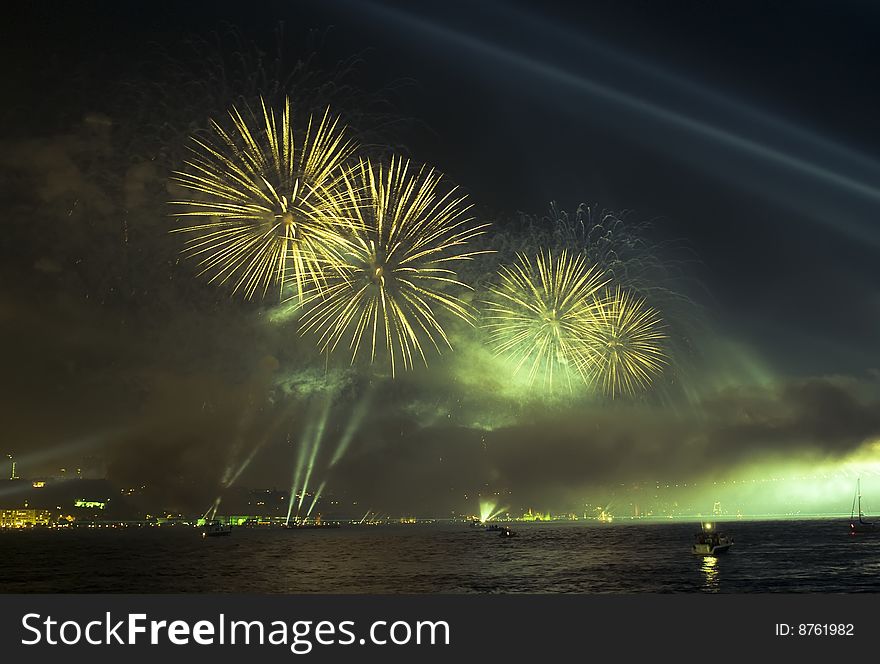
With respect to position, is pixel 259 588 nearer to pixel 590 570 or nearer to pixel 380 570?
pixel 380 570

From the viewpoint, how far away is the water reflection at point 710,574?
286 ft

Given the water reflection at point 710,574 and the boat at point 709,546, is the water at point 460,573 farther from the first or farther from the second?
the boat at point 709,546

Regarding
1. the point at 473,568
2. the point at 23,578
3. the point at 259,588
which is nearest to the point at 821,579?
the point at 473,568

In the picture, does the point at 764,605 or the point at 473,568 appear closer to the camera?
the point at 764,605

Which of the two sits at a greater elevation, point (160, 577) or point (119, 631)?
point (119, 631)

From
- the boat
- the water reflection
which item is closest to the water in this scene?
the water reflection

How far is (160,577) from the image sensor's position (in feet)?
352

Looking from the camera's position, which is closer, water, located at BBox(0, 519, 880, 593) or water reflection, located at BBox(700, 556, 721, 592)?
water reflection, located at BBox(700, 556, 721, 592)

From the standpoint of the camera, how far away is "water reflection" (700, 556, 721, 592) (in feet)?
286

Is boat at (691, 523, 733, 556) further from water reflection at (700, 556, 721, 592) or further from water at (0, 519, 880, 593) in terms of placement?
water at (0, 519, 880, 593)

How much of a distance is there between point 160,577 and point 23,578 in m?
18.4

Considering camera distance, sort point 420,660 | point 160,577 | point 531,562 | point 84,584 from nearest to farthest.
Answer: point 420,660 → point 84,584 → point 160,577 → point 531,562

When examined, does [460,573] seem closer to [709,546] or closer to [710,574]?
[710,574]

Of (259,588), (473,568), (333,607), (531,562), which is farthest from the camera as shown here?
(531,562)
